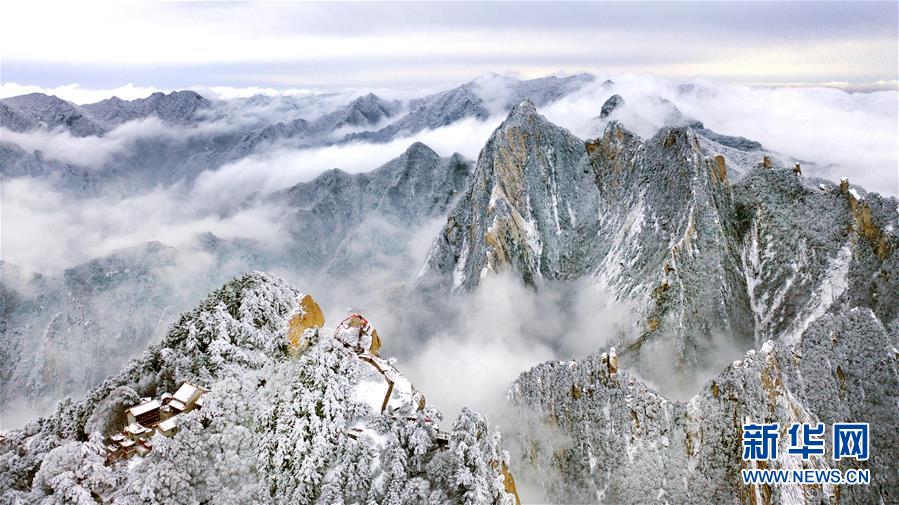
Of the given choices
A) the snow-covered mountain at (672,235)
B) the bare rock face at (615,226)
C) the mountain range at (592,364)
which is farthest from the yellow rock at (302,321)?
the bare rock face at (615,226)

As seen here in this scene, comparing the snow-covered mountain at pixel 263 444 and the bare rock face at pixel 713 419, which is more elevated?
the snow-covered mountain at pixel 263 444

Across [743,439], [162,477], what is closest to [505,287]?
[743,439]

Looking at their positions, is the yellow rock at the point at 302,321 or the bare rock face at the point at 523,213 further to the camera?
the bare rock face at the point at 523,213

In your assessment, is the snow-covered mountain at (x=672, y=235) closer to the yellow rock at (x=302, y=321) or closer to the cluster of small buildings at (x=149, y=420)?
the yellow rock at (x=302, y=321)

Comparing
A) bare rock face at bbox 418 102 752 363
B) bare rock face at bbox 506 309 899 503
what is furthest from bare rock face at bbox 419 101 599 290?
bare rock face at bbox 506 309 899 503

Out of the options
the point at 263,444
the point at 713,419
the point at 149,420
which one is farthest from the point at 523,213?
the point at 149,420

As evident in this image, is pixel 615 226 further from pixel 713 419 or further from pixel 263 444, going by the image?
pixel 263 444

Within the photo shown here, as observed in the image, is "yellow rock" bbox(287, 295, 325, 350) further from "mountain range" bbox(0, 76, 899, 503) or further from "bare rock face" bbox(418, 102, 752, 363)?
"bare rock face" bbox(418, 102, 752, 363)
